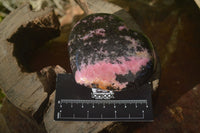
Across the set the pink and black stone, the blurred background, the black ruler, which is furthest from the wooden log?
the blurred background

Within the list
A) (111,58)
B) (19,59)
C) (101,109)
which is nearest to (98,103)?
(101,109)

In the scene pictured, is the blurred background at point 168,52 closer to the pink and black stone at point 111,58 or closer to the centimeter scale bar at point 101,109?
the centimeter scale bar at point 101,109

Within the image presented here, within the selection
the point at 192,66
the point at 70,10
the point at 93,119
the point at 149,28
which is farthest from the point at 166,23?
the point at 93,119

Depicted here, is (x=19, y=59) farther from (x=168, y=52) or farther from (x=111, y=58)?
(x=168, y=52)

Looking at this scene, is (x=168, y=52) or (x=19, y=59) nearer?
(x=19, y=59)

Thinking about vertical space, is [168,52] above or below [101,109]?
below

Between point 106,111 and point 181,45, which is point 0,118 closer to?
point 106,111

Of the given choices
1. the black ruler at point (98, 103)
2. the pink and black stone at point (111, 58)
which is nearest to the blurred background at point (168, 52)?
the black ruler at point (98, 103)
